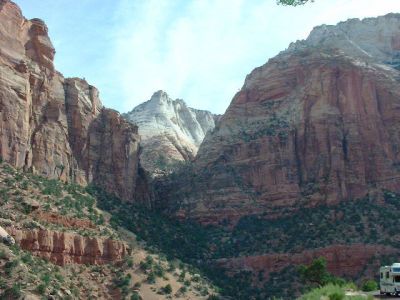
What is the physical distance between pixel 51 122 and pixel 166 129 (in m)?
63.8

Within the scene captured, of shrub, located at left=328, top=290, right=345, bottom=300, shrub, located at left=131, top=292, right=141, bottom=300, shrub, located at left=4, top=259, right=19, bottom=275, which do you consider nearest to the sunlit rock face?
shrub, located at left=131, top=292, right=141, bottom=300

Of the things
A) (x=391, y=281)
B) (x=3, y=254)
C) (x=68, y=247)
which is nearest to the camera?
(x=391, y=281)

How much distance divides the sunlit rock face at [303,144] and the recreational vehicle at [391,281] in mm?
45757

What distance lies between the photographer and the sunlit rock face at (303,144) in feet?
265

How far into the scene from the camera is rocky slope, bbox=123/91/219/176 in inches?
4370

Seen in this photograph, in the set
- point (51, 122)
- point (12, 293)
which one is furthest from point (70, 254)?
point (51, 122)

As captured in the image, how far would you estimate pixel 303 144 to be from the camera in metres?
85.6

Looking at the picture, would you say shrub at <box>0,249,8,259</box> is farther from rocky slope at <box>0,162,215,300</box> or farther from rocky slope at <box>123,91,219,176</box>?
rocky slope at <box>123,91,219,176</box>

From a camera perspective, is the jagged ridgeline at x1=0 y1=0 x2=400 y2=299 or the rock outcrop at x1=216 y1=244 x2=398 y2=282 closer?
the jagged ridgeline at x1=0 y1=0 x2=400 y2=299

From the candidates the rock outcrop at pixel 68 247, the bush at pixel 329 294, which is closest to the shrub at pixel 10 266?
the rock outcrop at pixel 68 247

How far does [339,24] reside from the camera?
119 m

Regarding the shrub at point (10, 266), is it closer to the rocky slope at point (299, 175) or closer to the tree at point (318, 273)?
the tree at point (318, 273)

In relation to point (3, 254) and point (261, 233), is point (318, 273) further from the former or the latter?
point (3, 254)

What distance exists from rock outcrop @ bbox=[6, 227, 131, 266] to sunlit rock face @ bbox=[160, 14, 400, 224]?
87.5ft
